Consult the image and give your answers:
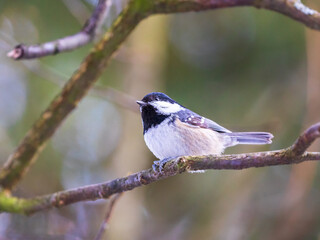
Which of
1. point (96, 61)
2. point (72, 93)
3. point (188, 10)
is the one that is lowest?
point (72, 93)

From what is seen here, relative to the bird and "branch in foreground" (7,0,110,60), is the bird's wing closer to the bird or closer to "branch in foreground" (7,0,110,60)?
the bird

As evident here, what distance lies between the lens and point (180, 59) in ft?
15.9

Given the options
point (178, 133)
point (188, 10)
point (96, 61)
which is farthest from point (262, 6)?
Result: point (96, 61)

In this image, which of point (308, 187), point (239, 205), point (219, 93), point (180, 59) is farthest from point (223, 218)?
point (180, 59)

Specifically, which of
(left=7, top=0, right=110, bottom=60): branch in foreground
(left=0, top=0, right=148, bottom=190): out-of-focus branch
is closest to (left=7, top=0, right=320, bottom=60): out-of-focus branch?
(left=7, top=0, right=110, bottom=60): branch in foreground

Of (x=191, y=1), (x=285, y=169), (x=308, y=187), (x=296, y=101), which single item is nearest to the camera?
(x=191, y=1)

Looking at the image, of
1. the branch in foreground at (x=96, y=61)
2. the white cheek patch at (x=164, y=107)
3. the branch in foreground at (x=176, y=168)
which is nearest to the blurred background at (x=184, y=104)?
the white cheek patch at (x=164, y=107)

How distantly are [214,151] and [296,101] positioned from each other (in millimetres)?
1784

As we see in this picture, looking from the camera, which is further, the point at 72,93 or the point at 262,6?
the point at 72,93

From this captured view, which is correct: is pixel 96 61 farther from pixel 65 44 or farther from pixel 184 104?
pixel 184 104

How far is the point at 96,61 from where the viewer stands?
2.77 m

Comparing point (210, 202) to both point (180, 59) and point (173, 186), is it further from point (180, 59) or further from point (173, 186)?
point (180, 59)

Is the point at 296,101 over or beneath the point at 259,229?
over

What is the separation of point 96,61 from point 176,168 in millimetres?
1167
